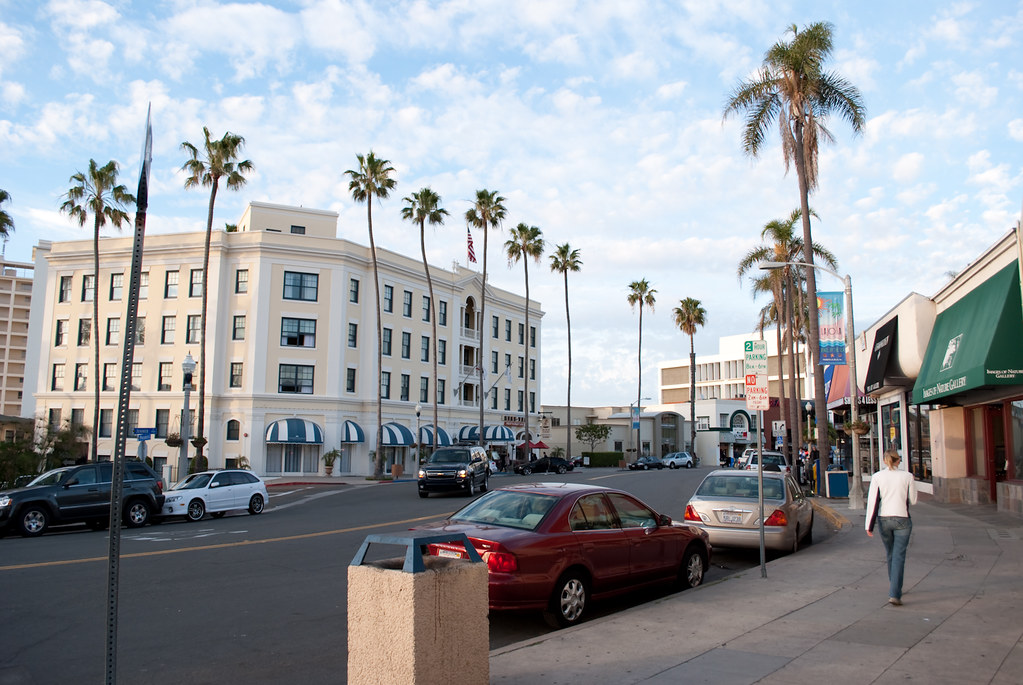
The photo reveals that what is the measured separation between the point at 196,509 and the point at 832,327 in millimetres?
21311

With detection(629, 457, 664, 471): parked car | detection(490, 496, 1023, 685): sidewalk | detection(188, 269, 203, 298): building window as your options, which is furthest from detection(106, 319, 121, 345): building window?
detection(490, 496, 1023, 685): sidewalk

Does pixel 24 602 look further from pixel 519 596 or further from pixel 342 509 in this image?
pixel 342 509

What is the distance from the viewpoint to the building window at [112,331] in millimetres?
51250

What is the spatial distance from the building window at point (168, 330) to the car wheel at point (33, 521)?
32.8 metres

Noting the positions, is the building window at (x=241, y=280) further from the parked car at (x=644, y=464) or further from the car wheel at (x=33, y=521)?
the parked car at (x=644, y=464)

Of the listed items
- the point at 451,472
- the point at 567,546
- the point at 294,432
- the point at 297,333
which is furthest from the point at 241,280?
the point at 567,546

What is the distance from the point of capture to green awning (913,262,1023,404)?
605 inches

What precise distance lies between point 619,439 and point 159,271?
6172cm

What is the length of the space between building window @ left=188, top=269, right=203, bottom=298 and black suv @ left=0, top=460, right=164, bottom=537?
30279 millimetres

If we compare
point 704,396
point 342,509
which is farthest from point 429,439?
point 704,396

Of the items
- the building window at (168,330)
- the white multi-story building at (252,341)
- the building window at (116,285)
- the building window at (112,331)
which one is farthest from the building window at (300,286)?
the building window at (112,331)

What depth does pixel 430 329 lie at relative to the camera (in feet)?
191

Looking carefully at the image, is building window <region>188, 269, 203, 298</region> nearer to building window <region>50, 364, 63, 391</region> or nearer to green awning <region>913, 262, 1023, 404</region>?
building window <region>50, 364, 63, 391</region>

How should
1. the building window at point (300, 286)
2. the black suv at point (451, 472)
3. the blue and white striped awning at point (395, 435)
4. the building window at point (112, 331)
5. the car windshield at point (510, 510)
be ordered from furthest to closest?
the blue and white striped awning at point (395, 435) → the building window at point (112, 331) → the building window at point (300, 286) → the black suv at point (451, 472) → the car windshield at point (510, 510)
